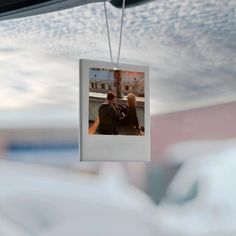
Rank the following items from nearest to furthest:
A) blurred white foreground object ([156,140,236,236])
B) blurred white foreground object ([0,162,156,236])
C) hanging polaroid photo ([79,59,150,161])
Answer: hanging polaroid photo ([79,59,150,161])
blurred white foreground object ([0,162,156,236])
blurred white foreground object ([156,140,236,236])

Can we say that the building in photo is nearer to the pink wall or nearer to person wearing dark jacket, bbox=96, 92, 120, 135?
person wearing dark jacket, bbox=96, 92, 120, 135

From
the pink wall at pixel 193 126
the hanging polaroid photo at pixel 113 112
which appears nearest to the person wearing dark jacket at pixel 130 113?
the hanging polaroid photo at pixel 113 112

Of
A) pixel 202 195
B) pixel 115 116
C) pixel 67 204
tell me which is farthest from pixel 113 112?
pixel 202 195

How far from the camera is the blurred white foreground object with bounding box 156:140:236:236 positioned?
1.54m

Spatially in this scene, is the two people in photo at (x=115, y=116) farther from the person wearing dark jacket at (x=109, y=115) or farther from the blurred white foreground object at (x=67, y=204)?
the blurred white foreground object at (x=67, y=204)

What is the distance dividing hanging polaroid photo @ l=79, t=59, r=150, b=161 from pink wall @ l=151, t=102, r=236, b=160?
0.62ft

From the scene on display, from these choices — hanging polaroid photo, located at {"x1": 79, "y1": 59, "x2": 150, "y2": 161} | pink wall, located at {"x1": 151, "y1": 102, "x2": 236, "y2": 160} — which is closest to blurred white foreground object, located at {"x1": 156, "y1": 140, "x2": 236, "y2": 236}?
pink wall, located at {"x1": 151, "y1": 102, "x2": 236, "y2": 160}

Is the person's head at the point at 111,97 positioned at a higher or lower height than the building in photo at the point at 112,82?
lower

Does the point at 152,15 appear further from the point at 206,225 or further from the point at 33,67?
the point at 206,225

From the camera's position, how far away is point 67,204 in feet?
4.71

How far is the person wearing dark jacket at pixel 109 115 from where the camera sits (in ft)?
4.36

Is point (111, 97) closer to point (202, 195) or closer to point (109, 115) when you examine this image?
point (109, 115)

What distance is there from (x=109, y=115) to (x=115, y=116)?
0.02 m

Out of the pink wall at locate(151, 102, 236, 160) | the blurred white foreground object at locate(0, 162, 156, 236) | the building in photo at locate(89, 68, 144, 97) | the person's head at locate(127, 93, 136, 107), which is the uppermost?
the building in photo at locate(89, 68, 144, 97)
